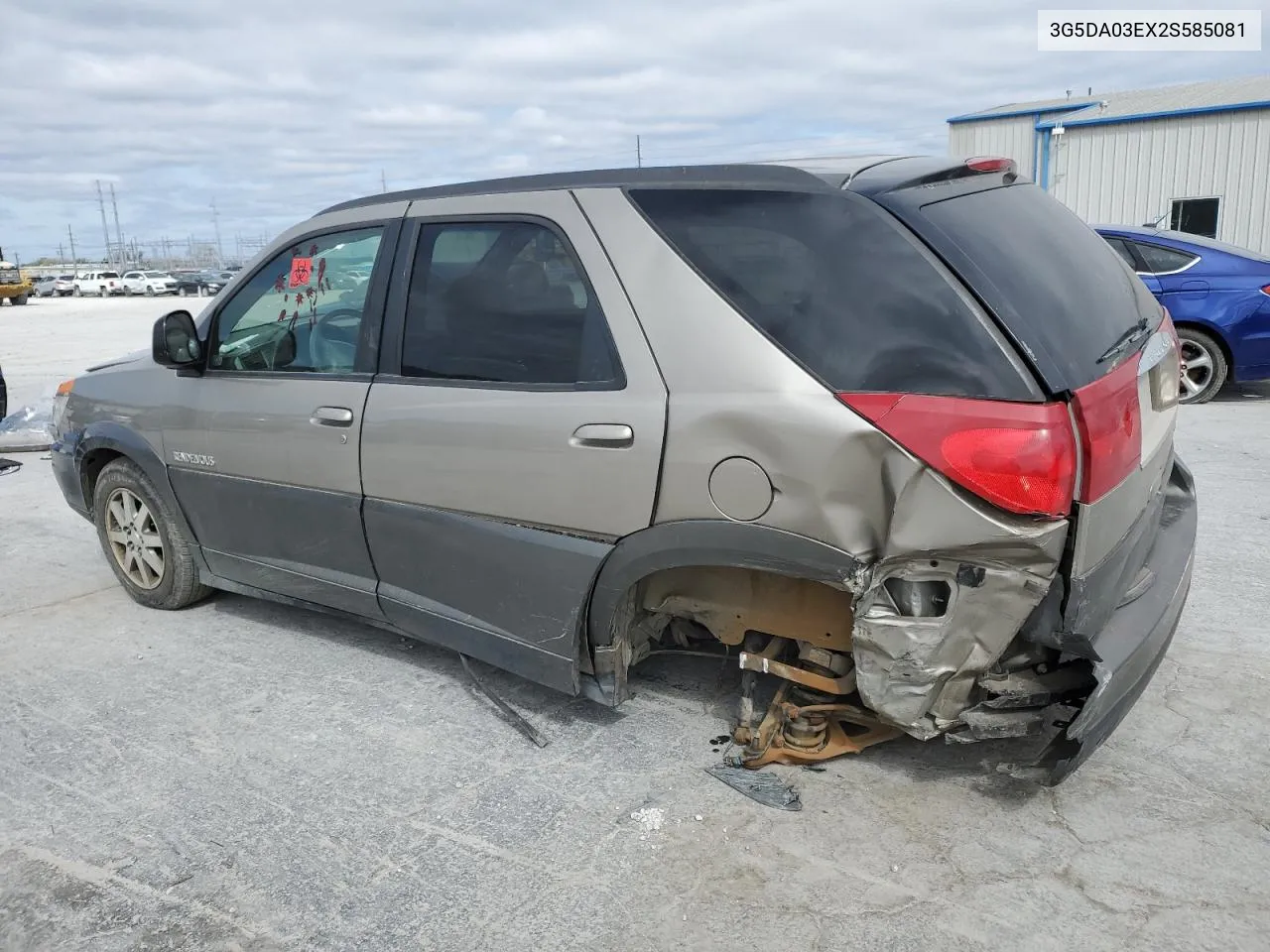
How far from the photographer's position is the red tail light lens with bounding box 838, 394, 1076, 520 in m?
2.44

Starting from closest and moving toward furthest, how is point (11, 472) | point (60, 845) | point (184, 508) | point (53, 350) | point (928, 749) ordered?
point (60, 845) < point (928, 749) < point (184, 508) < point (11, 472) < point (53, 350)

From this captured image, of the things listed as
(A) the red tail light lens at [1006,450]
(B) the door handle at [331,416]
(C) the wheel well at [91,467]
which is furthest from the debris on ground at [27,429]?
(A) the red tail light lens at [1006,450]

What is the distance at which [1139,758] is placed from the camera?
126 inches

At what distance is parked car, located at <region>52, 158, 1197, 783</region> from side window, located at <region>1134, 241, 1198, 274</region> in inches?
237

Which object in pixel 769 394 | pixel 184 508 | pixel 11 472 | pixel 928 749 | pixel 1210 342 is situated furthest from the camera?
pixel 1210 342

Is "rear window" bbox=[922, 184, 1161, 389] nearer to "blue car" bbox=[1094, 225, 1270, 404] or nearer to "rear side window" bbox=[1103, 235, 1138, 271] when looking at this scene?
"blue car" bbox=[1094, 225, 1270, 404]

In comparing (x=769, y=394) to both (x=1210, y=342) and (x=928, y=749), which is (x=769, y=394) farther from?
(x=1210, y=342)

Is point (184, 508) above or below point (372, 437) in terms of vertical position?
below

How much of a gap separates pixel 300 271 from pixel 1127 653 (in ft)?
10.8

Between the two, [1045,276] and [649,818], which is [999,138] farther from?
[649,818]

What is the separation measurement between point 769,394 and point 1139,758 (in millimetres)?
1717

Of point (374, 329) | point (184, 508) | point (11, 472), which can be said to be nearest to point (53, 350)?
point (11, 472)

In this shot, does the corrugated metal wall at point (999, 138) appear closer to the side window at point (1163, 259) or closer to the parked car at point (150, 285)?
the side window at point (1163, 259)

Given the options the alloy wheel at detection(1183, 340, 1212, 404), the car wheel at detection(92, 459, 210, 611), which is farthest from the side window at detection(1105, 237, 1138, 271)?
the car wheel at detection(92, 459, 210, 611)
